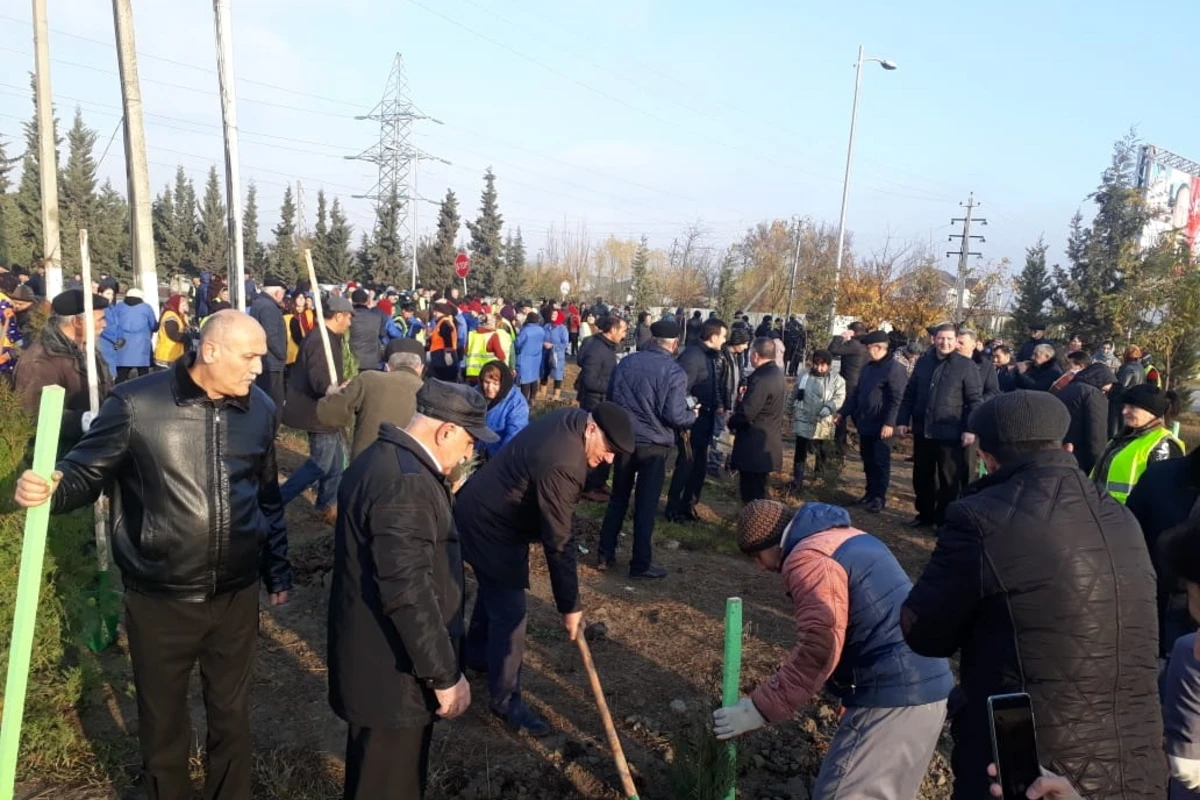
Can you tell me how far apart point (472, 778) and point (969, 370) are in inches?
234

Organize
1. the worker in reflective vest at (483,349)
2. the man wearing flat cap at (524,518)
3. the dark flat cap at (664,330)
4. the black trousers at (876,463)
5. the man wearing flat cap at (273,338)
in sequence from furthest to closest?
the worker in reflective vest at (483,349)
the man wearing flat cap at (273,338)
the black trousers at (876,463)
the dark flat cap at (664,330)
the man wearing flat cap at (524,518)

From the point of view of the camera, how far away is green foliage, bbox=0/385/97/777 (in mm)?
3529

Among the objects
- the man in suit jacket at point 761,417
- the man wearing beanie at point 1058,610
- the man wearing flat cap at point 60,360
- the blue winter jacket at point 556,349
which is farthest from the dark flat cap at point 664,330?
the blue winter jacket at point 556,349

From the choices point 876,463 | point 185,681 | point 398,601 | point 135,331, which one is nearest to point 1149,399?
point 876,463

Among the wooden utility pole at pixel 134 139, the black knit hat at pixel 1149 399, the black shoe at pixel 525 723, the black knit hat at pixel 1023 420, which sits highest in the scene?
the wooden utility pole at pixel 134 139

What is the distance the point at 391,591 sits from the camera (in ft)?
8.27

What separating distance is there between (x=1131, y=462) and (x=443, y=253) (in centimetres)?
4145

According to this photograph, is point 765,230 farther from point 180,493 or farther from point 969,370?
point 180,493

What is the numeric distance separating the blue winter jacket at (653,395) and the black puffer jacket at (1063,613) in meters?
4.20

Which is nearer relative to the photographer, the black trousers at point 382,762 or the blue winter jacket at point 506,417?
the black trousers at point 382,762

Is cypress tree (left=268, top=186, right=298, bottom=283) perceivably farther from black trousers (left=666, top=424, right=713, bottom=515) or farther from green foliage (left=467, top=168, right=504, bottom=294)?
black trousers (left=666, top=424, right=713, bottom=515)

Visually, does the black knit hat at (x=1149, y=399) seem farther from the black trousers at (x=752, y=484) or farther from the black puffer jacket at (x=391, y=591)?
the black puffer jacket at (x=391, y=591)

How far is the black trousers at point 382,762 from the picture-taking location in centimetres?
269

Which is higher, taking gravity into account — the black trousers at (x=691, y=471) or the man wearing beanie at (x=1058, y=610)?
the man wearing beanie at (x=1058, y=610)
